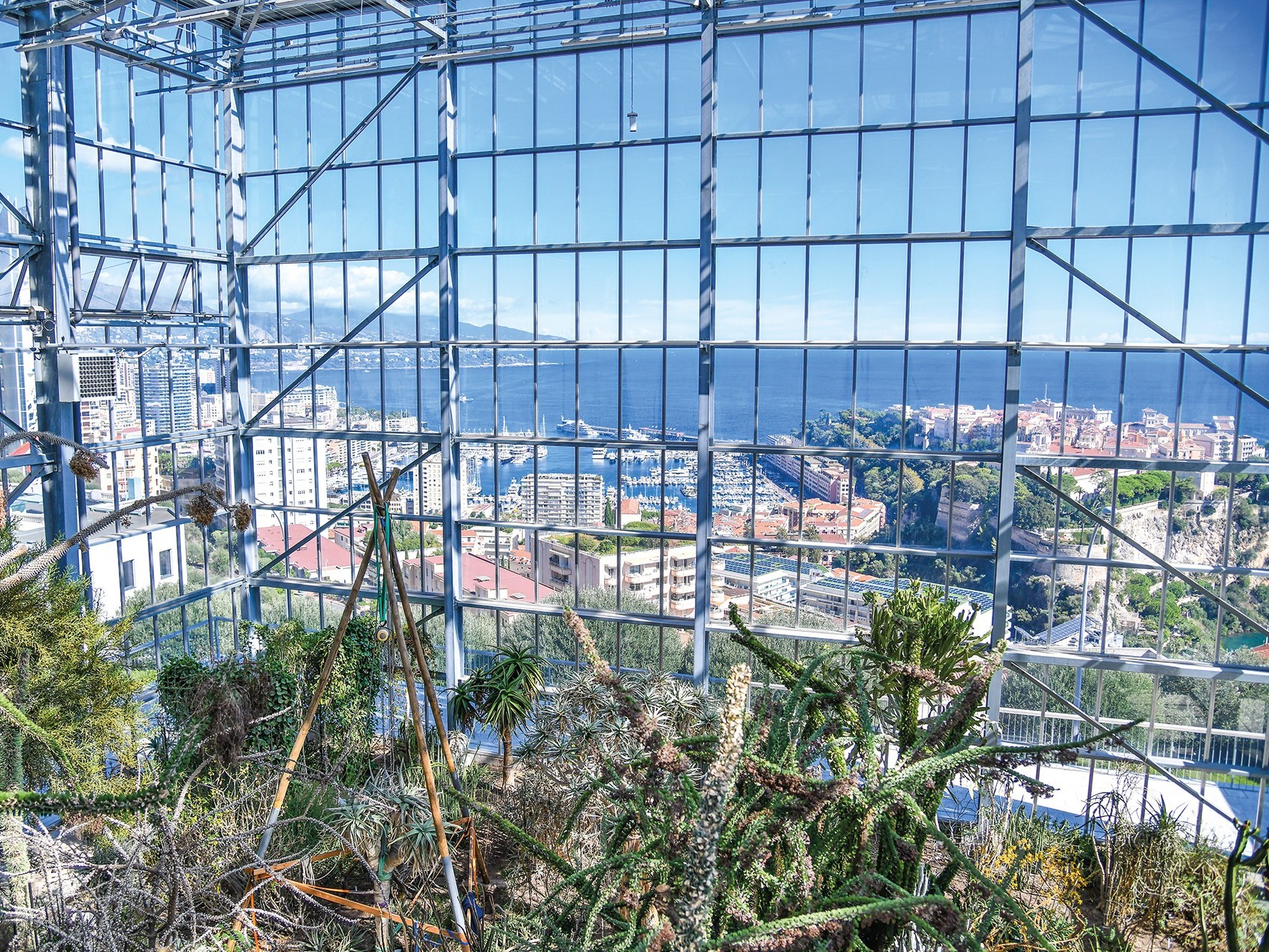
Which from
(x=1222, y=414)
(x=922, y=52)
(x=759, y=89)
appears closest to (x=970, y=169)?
A: (x=922, y=52)

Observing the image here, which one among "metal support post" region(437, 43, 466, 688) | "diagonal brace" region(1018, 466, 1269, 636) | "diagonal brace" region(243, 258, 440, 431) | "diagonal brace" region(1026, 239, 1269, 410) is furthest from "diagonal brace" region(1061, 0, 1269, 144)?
"diagonal brace" region(243, 258, 440, 431)

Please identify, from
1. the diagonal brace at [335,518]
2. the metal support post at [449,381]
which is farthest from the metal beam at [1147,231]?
the diagonal brace at [335,518]

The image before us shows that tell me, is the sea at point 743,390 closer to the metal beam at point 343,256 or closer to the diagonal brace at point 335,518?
the diagonal brace at point 335,518

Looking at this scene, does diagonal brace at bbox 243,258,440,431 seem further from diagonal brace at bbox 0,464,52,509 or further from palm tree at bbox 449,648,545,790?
palm tree at bbox 449,648,545,790

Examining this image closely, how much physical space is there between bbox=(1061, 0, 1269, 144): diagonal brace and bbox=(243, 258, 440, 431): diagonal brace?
7590 millimetres

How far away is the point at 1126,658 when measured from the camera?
9.62 meters

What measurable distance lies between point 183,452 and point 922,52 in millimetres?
10357

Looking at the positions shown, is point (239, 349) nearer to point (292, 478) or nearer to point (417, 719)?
point (292, 478)

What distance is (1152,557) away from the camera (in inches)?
364

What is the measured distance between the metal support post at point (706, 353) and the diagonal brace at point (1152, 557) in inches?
133

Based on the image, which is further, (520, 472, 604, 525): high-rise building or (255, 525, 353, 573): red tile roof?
(255, 525, 353, 573): red tile roof

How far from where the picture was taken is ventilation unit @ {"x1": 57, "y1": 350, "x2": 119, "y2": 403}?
9867 mm

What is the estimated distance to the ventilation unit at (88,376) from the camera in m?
9.87

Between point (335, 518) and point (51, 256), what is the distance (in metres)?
4.39
